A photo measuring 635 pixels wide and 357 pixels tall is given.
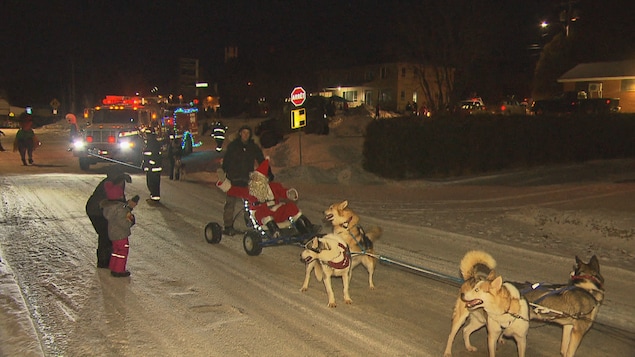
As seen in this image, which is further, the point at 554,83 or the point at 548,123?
the point at 554,83

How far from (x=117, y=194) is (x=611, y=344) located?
6449mm

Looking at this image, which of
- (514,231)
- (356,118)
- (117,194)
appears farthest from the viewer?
(356,118)

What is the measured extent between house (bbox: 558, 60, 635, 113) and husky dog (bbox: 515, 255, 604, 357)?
39.3m

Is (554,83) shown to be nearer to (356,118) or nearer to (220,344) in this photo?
(356,118)

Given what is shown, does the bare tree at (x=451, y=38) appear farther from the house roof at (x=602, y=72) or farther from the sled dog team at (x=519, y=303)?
the sled dog team at (x=519, y=303)

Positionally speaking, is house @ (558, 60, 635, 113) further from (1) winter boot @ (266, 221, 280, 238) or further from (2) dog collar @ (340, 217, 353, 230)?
(2) dog collar @ (340, 217, 353, 230)

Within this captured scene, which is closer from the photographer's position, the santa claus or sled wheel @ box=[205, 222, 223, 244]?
the santa claus

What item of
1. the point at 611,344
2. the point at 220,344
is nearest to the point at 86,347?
the point at 220,344

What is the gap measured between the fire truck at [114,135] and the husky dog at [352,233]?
15.9m

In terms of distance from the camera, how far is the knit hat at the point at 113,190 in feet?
28.0

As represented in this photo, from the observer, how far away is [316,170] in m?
19.9

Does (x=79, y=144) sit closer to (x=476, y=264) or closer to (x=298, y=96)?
(x=298, y=96)

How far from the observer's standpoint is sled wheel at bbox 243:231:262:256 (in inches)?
373

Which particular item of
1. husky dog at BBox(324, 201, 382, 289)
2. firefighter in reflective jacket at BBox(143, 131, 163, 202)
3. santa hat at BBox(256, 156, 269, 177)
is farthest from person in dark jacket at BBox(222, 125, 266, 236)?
firefighter in reflective jacket at BBox(143, 131, 163, 202)
